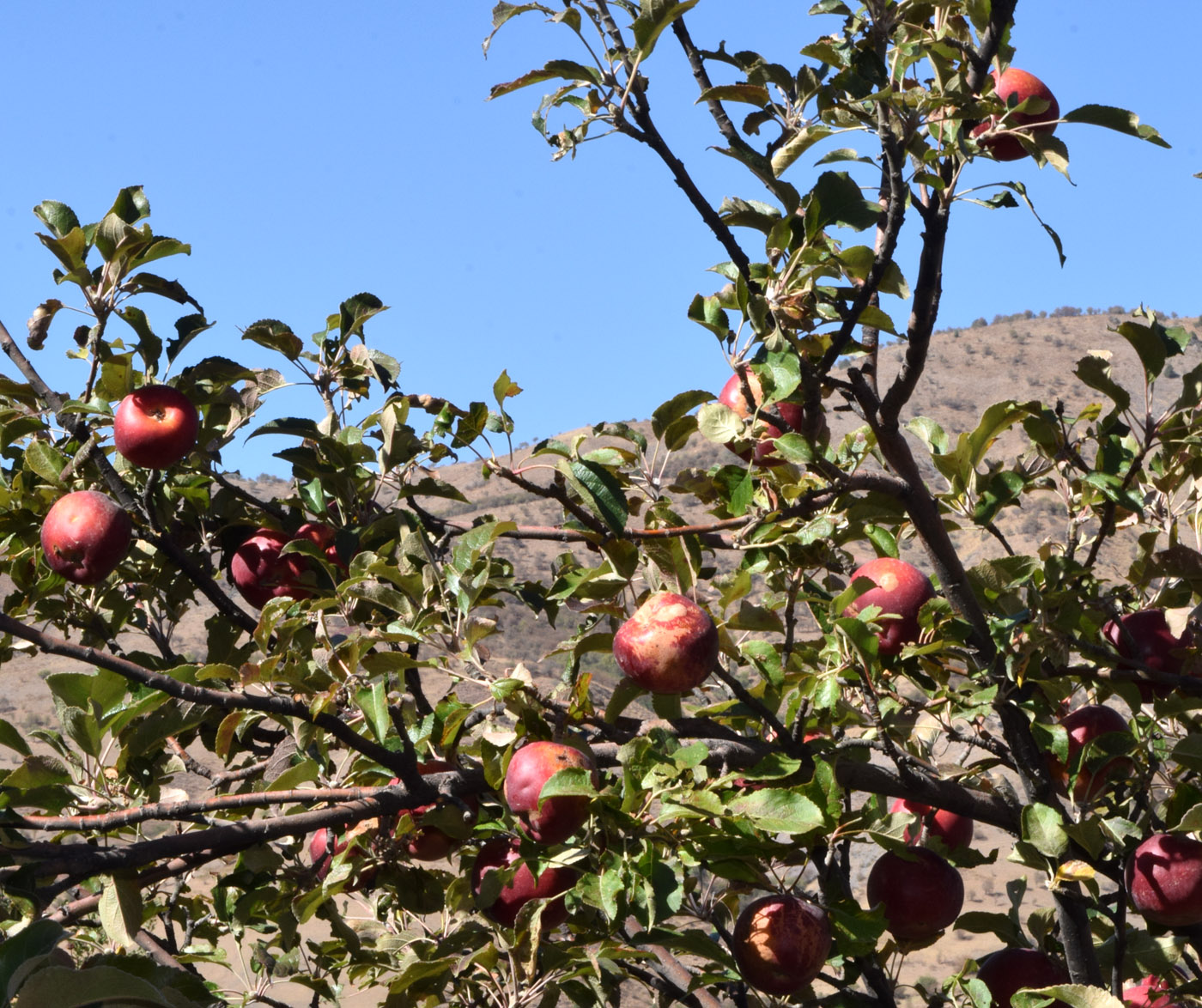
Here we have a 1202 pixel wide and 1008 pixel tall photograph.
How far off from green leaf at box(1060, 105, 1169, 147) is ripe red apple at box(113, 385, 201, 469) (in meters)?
1.75

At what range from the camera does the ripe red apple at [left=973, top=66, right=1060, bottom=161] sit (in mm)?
1730

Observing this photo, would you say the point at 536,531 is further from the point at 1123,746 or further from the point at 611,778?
the point at 1123,746

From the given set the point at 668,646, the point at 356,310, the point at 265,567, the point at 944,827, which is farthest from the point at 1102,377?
the point at 265,567

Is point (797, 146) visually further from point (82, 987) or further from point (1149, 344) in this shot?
point (82, 987)

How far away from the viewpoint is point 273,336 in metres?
2.42

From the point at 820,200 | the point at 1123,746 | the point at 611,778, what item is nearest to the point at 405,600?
the point at 611,778

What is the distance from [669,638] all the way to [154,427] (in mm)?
1164

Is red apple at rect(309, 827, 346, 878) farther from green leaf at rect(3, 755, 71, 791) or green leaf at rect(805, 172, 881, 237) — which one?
green leaf at rect(805, 172, 881, 237)

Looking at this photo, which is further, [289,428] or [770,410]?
[289,428]

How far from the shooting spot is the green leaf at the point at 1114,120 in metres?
1.60

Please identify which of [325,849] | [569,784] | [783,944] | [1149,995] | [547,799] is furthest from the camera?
[325,849]

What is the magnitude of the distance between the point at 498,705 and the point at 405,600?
0.35 metres

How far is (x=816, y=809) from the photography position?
148 centimetres

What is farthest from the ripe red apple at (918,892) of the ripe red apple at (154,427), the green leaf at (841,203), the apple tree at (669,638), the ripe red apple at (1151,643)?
the ripe red apple at (154,427)
